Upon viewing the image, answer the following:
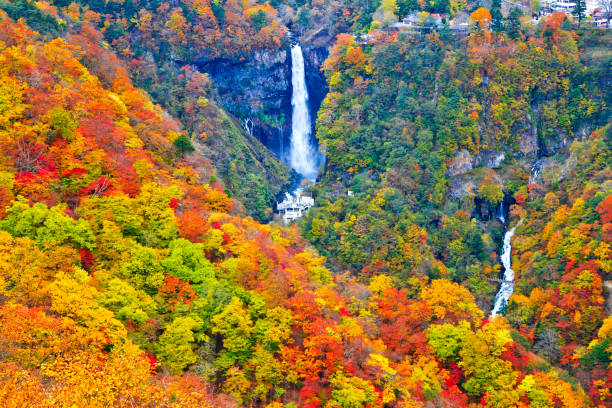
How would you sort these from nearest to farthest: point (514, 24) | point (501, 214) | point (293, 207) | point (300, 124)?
1. point (501, 214)
2. point (514, 24)
3. point (293, 207)
4. point (300, 124)

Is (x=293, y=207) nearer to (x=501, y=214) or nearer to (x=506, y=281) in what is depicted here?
(x=501, y=214)

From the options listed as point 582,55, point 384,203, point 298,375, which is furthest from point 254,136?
point 298,375

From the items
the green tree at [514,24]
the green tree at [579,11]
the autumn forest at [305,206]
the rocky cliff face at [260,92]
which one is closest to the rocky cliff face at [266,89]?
the rocky cliff face at [260,92]

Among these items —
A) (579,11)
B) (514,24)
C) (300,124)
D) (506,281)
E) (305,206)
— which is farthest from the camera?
(300,124)

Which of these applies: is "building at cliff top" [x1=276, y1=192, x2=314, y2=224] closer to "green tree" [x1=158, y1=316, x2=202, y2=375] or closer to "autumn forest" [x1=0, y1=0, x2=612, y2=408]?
"autumn forest" [x1=0, y1=0, x2=612, y2=408]

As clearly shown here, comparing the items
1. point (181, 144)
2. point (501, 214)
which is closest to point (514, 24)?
point (501, 214)

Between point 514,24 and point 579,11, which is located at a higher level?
point 579,11

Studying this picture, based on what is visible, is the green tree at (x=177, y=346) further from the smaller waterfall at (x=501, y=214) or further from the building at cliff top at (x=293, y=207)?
the smaller waterfall at (x=501, y=214)
